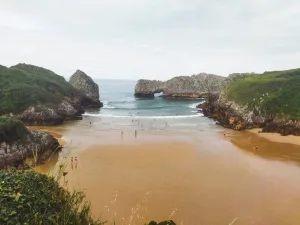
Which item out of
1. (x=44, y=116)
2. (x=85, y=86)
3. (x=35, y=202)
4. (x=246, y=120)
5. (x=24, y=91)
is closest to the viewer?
(x=35, y=202)

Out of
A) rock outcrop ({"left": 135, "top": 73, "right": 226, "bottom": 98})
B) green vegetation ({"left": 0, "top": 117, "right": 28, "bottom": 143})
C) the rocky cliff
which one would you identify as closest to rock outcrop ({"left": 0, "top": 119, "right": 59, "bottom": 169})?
green vegetation ({"left": 0, "top": 117, "right": 28, "bottom": 143})

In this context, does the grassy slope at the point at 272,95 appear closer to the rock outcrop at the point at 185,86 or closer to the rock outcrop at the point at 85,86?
the rock outcrop at the point at 85,86

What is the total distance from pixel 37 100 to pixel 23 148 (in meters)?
30.6

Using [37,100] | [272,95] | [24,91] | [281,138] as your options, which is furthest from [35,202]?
[24,91]

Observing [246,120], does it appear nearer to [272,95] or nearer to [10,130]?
[272,95]

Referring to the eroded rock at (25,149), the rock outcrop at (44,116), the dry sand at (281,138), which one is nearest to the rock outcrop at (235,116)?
the dry sand at (281,138)

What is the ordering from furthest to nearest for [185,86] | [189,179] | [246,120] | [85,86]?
[185,86] < [85,86] < [246,120] < [189,179]

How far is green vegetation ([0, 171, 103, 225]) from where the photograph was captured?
1011cm

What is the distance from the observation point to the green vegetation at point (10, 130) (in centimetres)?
2591

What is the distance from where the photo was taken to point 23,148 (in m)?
26.4

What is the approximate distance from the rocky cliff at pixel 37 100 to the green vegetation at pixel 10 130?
22.4m

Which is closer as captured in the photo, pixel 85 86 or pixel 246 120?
pixel 246 120

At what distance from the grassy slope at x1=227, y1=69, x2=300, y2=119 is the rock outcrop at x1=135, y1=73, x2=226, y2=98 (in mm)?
42147

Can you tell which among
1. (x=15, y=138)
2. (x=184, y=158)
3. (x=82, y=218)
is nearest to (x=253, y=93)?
(x=184, y=158)
